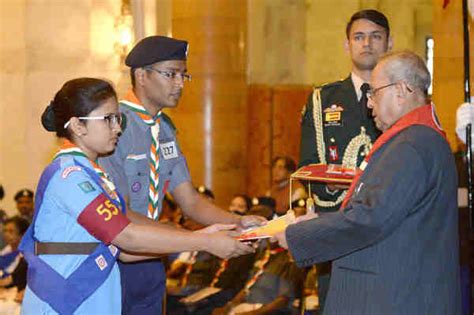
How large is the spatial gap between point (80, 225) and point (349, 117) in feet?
5.72

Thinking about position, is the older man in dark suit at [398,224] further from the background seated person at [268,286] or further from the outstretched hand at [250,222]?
the background seated person at [268,286]

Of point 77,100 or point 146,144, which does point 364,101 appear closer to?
point 146,144

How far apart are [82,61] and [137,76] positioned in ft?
15.6

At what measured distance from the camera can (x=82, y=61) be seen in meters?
9.55

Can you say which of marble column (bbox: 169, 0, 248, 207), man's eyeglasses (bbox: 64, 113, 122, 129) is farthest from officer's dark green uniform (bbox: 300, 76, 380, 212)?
marble column (bbox: 169, 0, 248, 207)

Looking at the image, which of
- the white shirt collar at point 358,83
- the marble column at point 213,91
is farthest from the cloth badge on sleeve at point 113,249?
the marble column at point 213,91

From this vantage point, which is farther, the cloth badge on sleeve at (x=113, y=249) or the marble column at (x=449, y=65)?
the marble column at (x=449, y=65)

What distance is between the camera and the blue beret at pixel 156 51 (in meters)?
4.86

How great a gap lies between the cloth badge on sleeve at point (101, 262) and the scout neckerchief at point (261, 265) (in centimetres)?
326

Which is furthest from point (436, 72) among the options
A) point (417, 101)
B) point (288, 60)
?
point (417, 101)

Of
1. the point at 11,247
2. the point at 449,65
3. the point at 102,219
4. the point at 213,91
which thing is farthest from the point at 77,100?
the point at 213,91

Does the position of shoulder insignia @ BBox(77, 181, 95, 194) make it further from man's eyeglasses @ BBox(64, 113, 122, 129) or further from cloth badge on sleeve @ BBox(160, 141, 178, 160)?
cloth badge on sleeve @ BBox(160, 141, 178, 160)

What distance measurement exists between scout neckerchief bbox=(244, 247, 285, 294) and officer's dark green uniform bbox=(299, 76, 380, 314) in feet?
6.67

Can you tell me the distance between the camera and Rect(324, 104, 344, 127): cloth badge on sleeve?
5.18 meters
